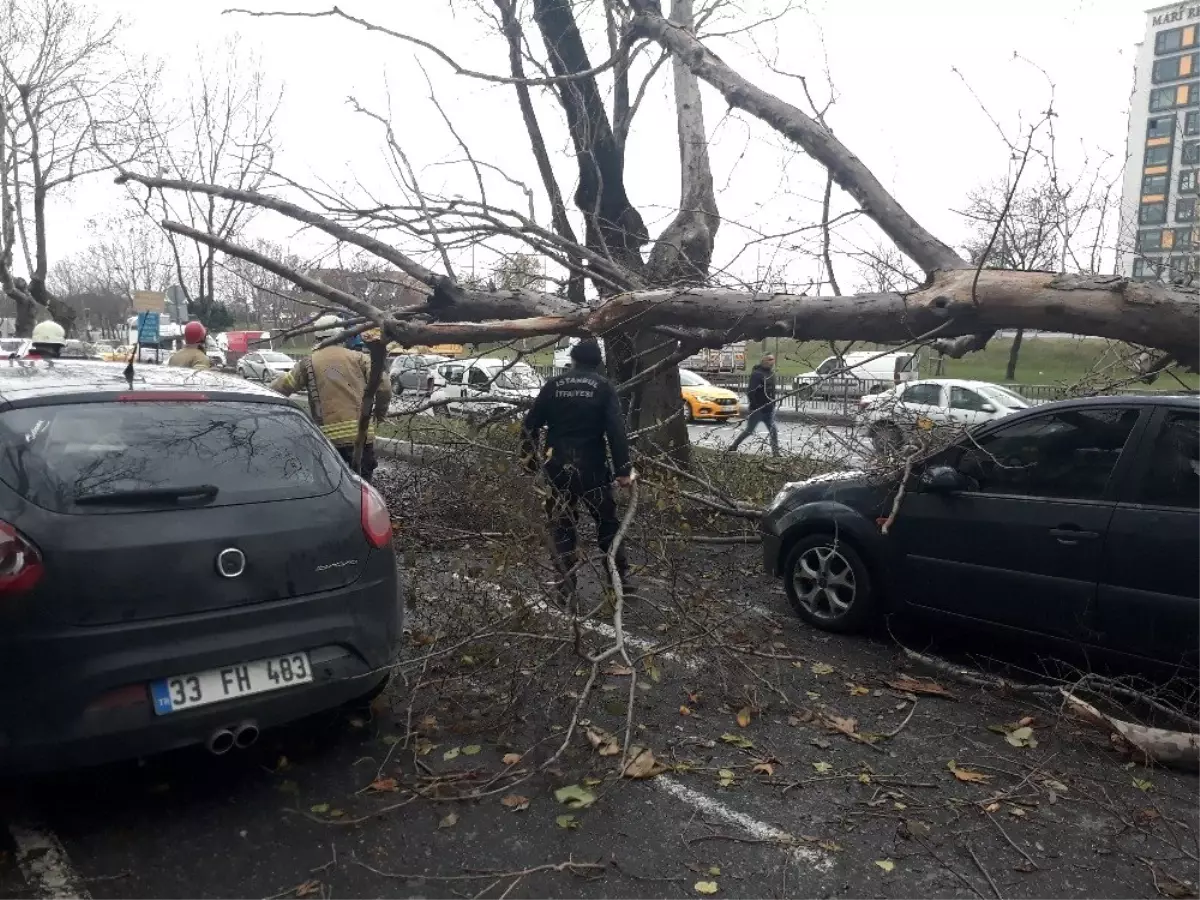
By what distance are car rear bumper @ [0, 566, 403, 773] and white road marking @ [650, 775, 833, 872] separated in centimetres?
135

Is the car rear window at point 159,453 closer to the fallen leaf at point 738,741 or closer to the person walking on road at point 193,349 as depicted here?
the fallen leaf at point 738,741

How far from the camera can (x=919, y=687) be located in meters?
4.81

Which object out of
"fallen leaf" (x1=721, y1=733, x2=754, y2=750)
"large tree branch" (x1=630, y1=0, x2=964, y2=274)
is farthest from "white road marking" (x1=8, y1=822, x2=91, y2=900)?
"large tree branch" (x1=630, y1=0, x2=964, y2=274)

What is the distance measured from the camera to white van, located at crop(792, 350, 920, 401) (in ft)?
19.7

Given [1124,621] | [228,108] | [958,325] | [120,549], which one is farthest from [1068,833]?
[228,108]

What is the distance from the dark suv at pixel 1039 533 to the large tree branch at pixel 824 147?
1.40 meters

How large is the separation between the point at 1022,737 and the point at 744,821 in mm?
1537

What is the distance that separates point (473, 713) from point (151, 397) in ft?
6.49

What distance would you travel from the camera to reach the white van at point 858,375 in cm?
601

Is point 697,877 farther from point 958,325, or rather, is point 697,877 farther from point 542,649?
point 958,325

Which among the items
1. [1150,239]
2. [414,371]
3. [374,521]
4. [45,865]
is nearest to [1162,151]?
[1150,239]

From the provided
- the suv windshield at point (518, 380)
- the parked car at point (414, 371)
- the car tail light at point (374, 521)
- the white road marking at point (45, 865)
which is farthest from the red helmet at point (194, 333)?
the white road marking at point (45, 865)

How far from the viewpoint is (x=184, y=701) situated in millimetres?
3256

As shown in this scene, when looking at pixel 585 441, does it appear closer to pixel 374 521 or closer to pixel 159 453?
pixel 374 521
